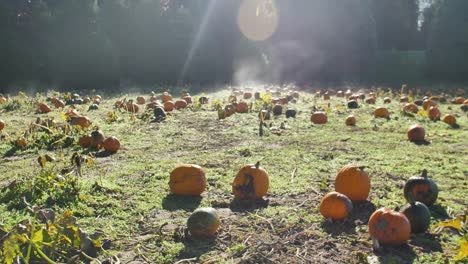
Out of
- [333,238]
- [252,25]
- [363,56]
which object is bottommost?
[333,238]

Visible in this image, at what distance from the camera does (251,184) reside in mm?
4984

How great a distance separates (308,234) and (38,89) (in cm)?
2041

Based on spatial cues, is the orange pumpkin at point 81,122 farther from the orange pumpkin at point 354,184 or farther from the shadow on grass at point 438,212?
the shadow on grass at point 438,212

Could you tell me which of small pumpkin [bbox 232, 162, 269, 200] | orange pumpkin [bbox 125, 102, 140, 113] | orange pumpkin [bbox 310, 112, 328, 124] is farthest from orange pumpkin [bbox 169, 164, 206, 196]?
orange pumpkin [bbox 125, 102, 140, 113]

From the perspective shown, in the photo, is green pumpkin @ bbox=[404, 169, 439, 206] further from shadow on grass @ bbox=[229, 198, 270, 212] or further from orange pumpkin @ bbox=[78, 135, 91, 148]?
orange pumpkin @ bbox=[78, 135, 91, 148]

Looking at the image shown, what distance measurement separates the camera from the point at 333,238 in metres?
4.10

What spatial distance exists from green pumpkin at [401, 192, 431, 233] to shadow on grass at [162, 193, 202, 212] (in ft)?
6.22

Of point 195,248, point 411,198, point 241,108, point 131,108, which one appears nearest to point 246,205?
point 195,248

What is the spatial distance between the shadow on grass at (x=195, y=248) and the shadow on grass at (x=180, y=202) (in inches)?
30.6

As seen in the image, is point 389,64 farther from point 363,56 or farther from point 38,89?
point 38,89

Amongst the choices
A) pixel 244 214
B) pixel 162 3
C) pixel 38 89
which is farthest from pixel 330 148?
pixel 162 3

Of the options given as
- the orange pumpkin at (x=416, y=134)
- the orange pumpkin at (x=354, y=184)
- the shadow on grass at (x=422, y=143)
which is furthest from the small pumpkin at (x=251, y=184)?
the orange pumpkin at (x=416, y=134)

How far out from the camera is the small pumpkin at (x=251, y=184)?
4.98 m

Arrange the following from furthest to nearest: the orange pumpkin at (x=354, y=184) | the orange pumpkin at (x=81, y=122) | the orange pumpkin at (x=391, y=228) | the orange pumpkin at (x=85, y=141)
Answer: the orange pumpkin at (x=81, y=122) < the orange pumpkin at (x=85, y=141) < the orange pumpkin at (x=354, y=184) < the orange pumpkin at (x=391, y=228)
